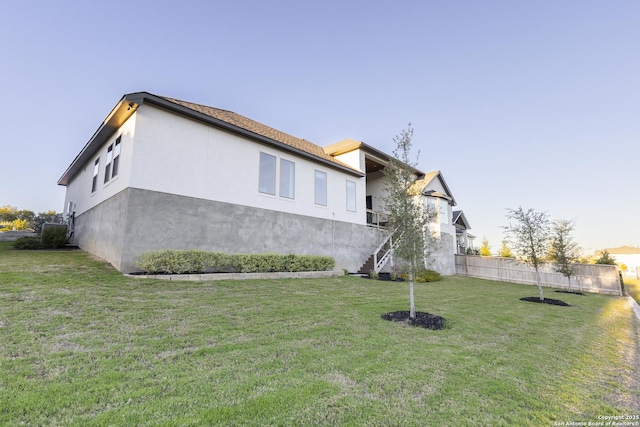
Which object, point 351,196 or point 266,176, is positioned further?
point 351,196

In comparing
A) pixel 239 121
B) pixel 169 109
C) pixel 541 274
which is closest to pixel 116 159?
pixel 169 109

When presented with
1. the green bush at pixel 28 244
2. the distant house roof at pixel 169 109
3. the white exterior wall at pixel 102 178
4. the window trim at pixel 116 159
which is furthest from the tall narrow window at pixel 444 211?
the green bush at pixel 28 244

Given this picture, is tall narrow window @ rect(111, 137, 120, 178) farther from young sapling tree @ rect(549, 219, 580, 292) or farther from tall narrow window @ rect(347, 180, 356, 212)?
young sapling tree @ rect(549, 219, 580, 292)

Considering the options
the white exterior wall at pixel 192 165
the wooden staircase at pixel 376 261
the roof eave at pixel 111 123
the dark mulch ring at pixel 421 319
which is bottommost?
the dark mulch ring at pixel 421 319

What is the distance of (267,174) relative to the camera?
1290cm

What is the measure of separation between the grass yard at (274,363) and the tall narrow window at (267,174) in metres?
6.13

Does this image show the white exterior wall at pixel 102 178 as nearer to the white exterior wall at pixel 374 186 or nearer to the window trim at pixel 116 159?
the window trim at pixel 116 159

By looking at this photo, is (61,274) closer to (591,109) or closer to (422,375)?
(422,375)

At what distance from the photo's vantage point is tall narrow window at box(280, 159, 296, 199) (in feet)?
44.2

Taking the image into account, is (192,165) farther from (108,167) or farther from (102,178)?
(102,178)

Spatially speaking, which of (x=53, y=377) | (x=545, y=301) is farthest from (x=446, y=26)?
(x=53, y=377)

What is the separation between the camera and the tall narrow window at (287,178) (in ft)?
44.2

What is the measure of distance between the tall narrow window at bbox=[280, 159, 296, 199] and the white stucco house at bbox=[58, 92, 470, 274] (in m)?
0.05

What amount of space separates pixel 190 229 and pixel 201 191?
1.49 metres
